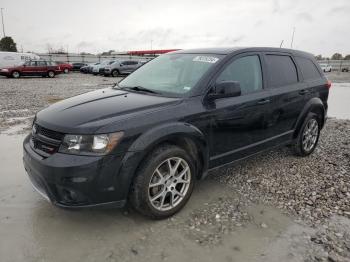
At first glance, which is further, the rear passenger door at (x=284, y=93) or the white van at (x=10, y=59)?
the white van at (x=10, y=59)

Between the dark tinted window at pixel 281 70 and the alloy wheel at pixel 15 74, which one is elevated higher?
the dark tinted window at pixel 281 70

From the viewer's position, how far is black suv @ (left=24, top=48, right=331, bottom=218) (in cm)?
278

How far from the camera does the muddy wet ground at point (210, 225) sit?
110 inches

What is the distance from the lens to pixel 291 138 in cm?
489

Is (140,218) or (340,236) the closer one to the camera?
→ (340,236)

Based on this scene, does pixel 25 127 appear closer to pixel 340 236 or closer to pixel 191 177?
pixel 191 177

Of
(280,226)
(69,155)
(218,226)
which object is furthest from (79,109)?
(280,226)

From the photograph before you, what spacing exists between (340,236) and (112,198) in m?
2.26

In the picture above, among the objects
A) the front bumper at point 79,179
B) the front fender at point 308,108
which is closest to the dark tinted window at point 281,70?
the front fender at point 308,108

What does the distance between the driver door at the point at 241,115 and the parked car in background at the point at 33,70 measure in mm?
22910

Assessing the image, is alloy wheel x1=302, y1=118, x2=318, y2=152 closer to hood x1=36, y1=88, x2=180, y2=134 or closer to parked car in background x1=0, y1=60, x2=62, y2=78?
hood x1=36, y1=88, x2=180, y2=134

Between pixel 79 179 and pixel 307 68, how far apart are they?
165 inches

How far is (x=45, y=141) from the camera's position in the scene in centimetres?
299

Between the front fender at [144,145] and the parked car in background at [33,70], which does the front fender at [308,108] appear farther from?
the parked car in background at [33,70]
